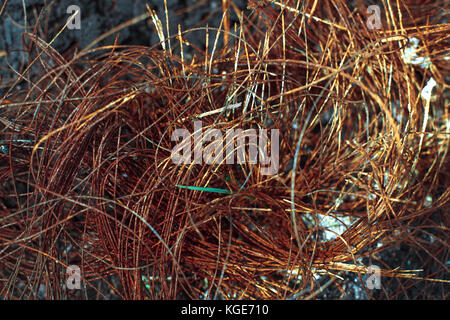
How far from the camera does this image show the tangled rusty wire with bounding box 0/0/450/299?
804 millimetres

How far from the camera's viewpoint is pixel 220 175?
0.84 meters

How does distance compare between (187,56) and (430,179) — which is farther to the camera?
(187,56)

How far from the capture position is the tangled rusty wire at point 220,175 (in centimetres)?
80

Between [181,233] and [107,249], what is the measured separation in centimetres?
20

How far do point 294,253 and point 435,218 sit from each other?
0.38m

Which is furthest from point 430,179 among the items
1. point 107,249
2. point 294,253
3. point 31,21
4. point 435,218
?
point 31,21

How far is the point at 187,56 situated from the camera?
1067 millimetres
